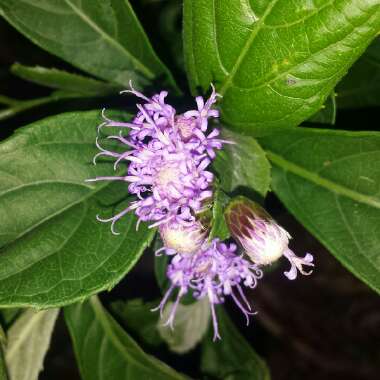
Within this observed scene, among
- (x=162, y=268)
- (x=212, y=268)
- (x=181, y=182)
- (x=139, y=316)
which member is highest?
(x=181, y=182)

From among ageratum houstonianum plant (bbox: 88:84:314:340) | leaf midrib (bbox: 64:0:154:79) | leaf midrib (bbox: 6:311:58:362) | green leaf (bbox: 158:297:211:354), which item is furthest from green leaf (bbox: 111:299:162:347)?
leaf midrib (bbox: 64:0:154:79)

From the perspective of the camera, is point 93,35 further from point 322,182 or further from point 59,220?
point 322,182

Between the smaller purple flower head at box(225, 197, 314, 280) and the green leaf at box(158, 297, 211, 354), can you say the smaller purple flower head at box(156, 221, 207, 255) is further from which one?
the green leaf at box(158, 297, 211, 354)

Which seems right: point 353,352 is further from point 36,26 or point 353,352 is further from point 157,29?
point 36,26

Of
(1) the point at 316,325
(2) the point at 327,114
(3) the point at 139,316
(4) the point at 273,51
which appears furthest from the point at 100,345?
(1) the point at 316,325

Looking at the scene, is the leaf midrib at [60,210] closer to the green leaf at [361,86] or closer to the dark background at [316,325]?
the green leaf at [361,86]

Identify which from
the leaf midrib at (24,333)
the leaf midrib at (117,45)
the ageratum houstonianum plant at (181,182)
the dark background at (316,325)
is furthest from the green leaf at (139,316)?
the dark background at (316,325)
